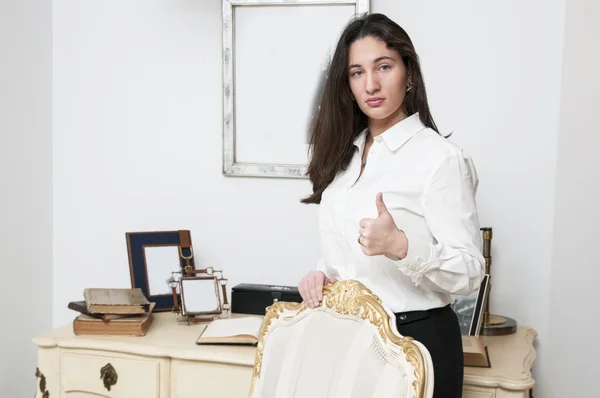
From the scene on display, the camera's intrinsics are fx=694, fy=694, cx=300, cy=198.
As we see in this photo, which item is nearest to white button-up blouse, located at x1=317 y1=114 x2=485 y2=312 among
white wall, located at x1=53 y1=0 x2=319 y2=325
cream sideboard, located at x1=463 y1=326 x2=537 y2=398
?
cream sideboard, located at x1=463 y1=326 x2=537 y2=398

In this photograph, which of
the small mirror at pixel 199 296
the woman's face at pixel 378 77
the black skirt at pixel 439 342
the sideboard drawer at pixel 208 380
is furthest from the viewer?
the small mirror at pixel 199 296

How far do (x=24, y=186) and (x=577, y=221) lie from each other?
2.05 metres

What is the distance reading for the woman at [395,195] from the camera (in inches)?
56.6

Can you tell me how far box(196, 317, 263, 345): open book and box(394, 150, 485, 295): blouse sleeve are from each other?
0.81m

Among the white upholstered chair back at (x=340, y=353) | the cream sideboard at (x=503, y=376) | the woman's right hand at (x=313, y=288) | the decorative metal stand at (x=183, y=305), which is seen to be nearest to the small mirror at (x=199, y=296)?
the decorative metal stand at (x=183, y=305)

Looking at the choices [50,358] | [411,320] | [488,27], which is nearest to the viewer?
[411,320]

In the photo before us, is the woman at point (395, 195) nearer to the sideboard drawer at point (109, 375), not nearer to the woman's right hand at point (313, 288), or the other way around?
the woman's right hand at point (313, 288)

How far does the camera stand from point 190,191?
2.77m

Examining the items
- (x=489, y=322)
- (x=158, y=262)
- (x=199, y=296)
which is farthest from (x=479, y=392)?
(x=158, y=262)

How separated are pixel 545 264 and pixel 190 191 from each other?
1.36 meters

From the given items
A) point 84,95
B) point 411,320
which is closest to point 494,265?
point 411,320

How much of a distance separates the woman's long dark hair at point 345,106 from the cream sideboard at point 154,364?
0.60 m

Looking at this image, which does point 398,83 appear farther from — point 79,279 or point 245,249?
point 79,279

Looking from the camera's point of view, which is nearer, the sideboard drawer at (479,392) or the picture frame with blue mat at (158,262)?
the sideboard drawer at (479,392)
